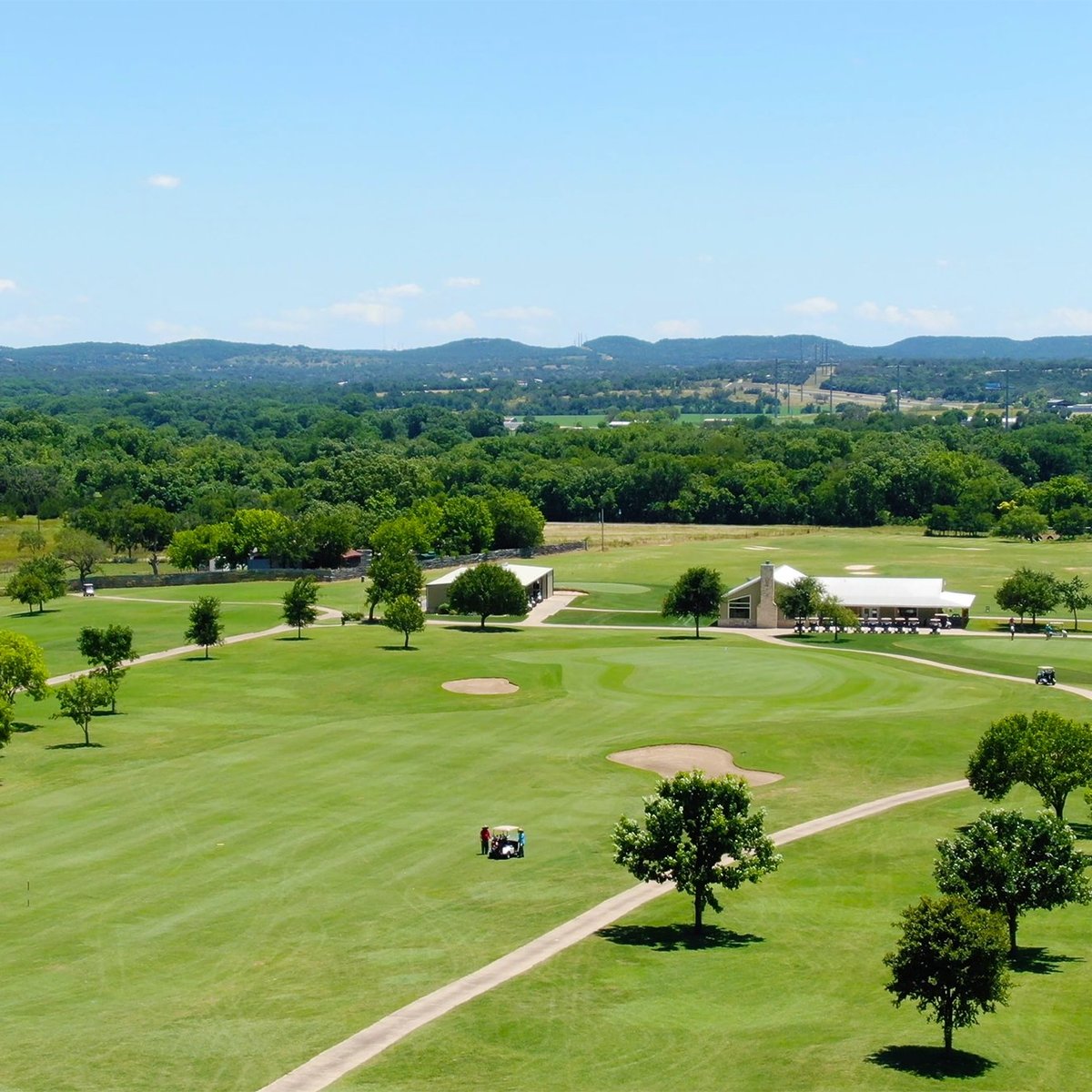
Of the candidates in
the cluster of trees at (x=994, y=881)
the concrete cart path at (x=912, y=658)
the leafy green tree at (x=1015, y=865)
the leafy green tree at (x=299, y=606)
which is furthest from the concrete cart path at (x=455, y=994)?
the leafy green tree at (x=299, y=606)

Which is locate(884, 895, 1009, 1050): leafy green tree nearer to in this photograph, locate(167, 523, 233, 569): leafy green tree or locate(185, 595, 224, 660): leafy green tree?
locate(185, 595, 224, 660): leafy green tree

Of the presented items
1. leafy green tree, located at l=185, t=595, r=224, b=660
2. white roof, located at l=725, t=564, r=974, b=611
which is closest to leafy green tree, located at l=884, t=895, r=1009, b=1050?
leafy green tree, located at l=185, t=595, r=224, b=660

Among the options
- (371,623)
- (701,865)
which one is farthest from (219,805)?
(371,623)

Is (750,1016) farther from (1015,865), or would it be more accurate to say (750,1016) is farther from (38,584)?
(38,584)

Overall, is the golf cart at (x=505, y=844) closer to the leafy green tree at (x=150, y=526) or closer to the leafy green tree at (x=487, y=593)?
the leafy green tree at (x=487, y=593)

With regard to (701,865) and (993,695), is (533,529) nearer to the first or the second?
(993,695)
